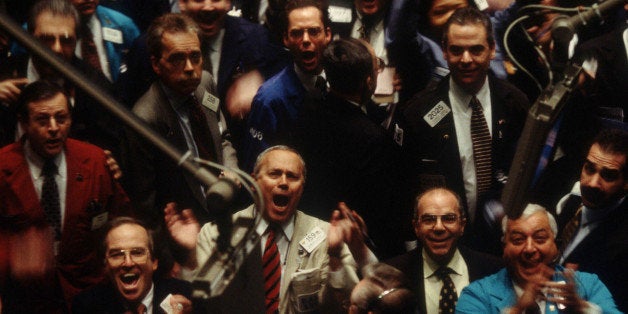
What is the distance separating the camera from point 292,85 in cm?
406

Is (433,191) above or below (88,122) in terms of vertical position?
above

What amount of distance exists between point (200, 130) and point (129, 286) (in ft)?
2.50

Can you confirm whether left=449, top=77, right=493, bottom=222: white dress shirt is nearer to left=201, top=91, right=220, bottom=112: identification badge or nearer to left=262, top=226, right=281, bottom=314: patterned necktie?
left=262, top=226, right=281, bottom=314: patterned necktie

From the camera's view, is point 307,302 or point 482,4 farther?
point 482,4

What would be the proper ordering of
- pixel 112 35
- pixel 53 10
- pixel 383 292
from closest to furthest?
pixel 383 292 → pixel 53 10 → pixel 112 35

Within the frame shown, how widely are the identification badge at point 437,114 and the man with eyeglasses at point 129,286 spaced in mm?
1283

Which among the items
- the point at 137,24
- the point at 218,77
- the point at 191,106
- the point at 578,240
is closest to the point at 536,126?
the point at 578,240

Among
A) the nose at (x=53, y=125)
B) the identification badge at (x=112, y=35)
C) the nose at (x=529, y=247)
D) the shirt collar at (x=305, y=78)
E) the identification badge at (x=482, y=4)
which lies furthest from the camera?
the identification badge at (x=482, y=4)

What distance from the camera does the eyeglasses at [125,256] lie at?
3668 mm

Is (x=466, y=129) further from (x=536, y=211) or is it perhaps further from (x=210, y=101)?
(x=210, y=101)

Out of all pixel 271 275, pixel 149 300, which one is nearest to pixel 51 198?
pixel 149 300

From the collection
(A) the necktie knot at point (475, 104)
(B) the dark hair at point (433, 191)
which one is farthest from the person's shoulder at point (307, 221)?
(A) the necktie knot at point (475, 104)

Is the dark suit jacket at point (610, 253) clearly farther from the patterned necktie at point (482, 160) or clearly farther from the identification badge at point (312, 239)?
the identification badge at point (312, 239)

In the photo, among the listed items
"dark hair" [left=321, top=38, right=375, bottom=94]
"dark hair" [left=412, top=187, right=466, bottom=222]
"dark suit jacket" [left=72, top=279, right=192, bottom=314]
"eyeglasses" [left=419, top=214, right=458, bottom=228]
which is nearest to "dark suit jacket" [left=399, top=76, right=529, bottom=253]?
"dark hair" [left=412, top=187, right=466, bottom=222]
